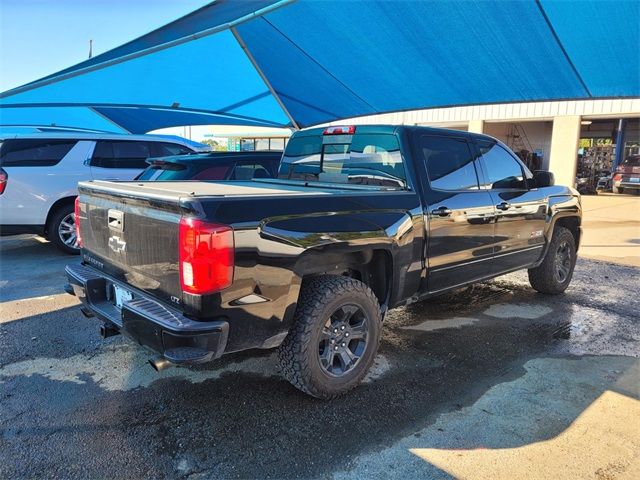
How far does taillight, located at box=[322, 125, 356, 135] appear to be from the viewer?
4323 millimetres

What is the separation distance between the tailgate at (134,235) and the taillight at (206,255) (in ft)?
0.36

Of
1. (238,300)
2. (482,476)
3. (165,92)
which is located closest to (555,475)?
(482,476)

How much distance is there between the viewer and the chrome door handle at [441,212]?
3.87m

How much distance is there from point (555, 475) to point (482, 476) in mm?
396

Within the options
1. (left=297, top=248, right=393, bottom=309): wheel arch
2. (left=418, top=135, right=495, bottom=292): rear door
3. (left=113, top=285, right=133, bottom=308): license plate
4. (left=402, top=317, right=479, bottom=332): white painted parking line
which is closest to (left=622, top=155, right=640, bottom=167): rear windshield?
(left=402, top=317, right=479, bottom=332): white painted parking line

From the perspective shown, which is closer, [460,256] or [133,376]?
[133,376]

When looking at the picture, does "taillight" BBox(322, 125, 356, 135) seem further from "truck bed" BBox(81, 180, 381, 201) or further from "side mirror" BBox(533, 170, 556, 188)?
"side mirror" BBox(533, 170, 556, 188)

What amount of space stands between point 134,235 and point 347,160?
6.69ft

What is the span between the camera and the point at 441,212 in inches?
154

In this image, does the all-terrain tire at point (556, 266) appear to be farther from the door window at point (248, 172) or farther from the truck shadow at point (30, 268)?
the truck shadow at point (30, 268)

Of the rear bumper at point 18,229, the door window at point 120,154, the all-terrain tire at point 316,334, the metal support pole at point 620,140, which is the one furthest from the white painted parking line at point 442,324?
the metal support pole at point 620,140

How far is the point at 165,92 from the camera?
12.9m

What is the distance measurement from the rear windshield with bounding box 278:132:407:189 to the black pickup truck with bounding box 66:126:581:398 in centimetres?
1

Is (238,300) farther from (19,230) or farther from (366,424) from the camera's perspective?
(19,230)
